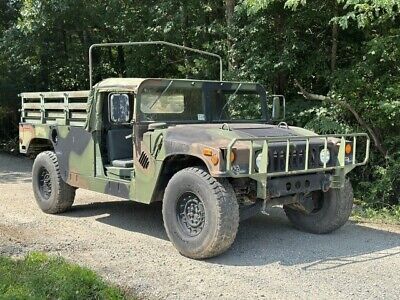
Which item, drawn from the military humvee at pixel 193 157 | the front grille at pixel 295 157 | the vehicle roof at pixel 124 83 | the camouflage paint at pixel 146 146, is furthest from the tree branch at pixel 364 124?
the vehicle roof at pixel 124 83

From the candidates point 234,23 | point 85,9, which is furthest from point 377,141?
point 85,9

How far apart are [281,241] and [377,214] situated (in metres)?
2.44

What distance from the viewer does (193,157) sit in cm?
586

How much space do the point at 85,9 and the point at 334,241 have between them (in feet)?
33.8

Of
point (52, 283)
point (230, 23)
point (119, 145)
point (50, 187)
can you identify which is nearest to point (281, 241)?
point (119, 145)

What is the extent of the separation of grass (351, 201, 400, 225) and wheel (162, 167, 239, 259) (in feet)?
9.60

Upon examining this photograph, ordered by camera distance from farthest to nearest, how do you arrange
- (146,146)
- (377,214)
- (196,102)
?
(377,214) < (196,102) < (146,146)

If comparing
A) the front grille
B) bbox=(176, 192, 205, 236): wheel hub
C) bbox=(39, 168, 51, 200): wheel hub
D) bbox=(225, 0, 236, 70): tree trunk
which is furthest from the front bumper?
bbox=(225, 0, 236, 70): tree trunk

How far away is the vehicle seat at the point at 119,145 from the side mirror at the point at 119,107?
0.55 metres

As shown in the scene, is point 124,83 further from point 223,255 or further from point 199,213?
point 223,255

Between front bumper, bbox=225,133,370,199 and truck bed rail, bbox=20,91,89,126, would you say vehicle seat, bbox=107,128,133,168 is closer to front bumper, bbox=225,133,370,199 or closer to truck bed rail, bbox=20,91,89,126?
truck bed rail, bbox=20,91,89,126

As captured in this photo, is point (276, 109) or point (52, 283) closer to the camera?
point (52, 283)

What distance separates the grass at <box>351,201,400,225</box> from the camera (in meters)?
7.68

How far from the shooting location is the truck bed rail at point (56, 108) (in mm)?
7268
